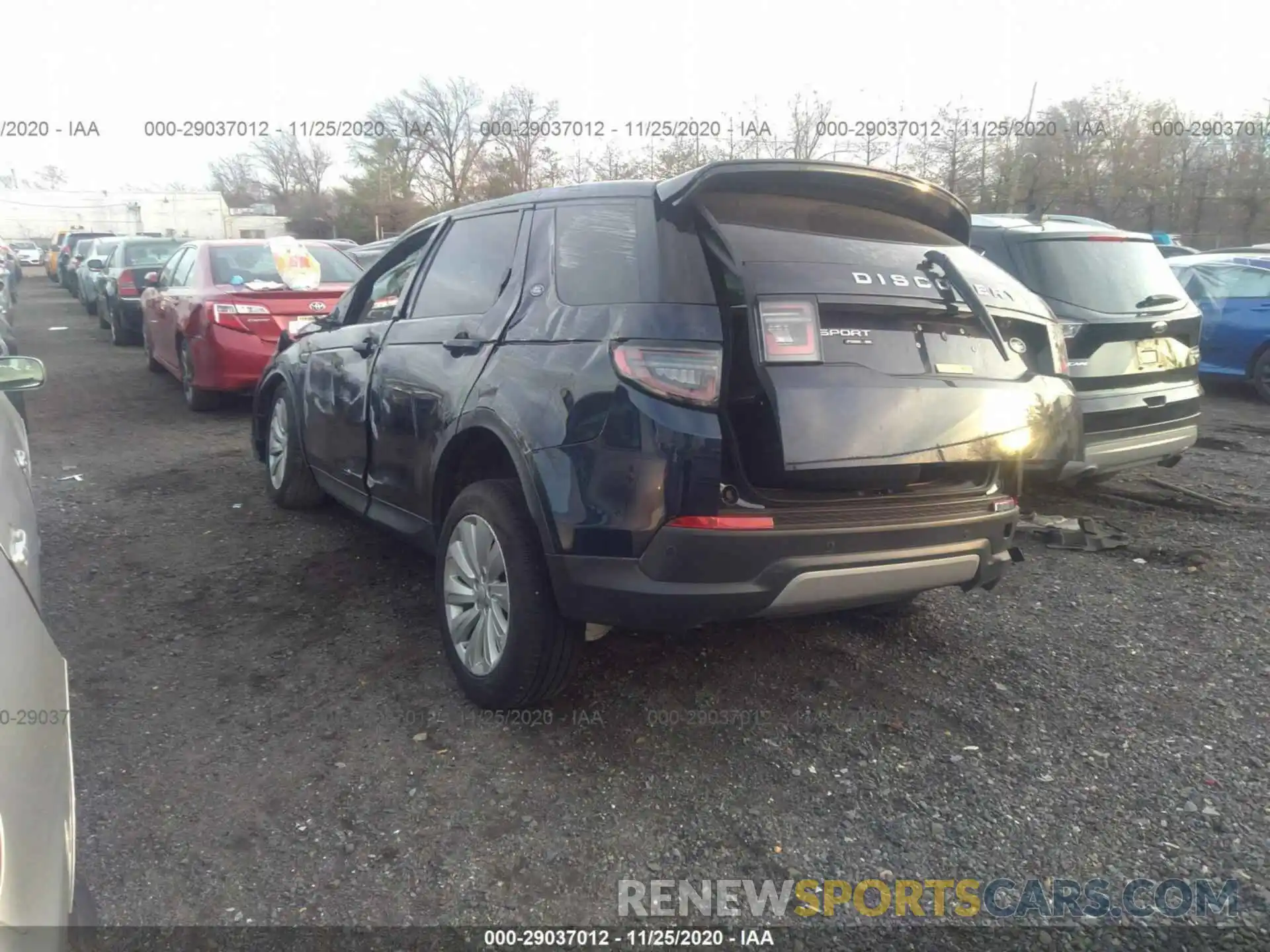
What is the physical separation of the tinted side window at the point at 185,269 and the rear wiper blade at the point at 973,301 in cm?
783

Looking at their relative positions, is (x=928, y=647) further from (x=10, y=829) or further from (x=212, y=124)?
(x=212, y=124)

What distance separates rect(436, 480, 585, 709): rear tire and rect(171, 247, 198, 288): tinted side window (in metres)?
6.96

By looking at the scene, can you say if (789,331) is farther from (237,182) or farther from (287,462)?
(237,182)

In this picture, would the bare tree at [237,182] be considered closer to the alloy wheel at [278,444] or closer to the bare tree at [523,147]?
the bare tree at [523,147]

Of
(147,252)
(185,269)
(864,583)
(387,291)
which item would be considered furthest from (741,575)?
(147,252)

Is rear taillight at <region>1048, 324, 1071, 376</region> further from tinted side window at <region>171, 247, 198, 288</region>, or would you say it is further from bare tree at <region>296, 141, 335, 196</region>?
bare tree at <region>296, 141, 335, 196</region>

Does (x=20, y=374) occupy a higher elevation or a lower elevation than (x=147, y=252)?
lower

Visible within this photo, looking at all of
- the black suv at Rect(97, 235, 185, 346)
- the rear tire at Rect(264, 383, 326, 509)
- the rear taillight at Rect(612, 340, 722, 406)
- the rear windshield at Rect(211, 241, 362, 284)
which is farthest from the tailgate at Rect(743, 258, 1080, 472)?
the black suv at Rect(97, 235, 185, 346)

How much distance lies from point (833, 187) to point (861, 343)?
660 mm

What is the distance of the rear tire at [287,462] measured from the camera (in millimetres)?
5473

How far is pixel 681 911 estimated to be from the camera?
2471 mm

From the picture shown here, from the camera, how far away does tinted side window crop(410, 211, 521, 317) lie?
12.1ft

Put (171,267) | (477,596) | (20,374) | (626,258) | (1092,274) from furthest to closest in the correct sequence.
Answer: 1. (171,267)
2. (1092,274)
3. (477,596)
4. (20,374)
5. (626,258)

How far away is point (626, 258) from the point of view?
308cm
